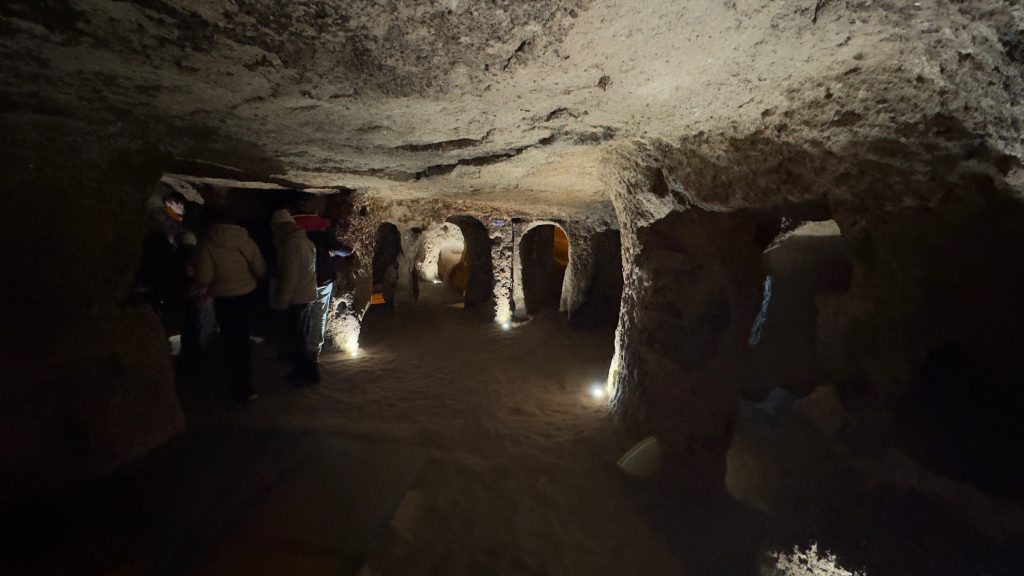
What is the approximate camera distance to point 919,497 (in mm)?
1956

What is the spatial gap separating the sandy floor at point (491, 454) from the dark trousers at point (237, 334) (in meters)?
0.26

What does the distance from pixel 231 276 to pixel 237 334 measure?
0.52 meters

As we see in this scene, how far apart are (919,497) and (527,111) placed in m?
2.76

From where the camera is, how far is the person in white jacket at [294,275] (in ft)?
12.1

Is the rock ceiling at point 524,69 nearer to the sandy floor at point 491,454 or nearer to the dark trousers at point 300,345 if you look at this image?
the dark trousers at point 300,345

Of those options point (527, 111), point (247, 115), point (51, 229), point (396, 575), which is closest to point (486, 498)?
point (396, 575)

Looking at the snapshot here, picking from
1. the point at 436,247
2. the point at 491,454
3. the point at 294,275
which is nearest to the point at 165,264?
the point at 294,275

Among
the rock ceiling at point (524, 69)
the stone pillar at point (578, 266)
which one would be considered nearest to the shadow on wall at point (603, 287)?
the stone pillar at point (578, 266)

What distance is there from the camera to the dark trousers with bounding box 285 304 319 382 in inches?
153

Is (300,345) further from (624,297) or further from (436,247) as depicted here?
(436,247)

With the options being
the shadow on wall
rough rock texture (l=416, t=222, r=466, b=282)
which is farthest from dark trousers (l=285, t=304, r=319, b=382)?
rough rock texture (l=416, t=222, r=466, b=282)

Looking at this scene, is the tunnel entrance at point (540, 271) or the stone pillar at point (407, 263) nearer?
the stone pillar at point (407, 263)

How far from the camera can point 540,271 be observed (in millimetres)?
8602

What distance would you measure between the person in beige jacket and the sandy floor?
1.79 feet
